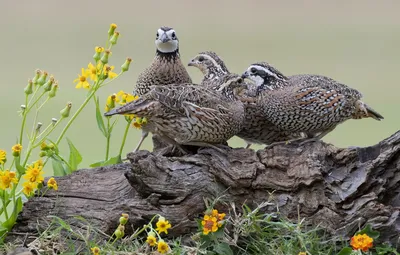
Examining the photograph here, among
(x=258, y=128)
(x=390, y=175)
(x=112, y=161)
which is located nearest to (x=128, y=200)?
(x=112, y=161)

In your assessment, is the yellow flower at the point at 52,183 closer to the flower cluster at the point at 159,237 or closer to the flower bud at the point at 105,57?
the flower cluster at the point at 159,237

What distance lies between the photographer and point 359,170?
14.9 ft

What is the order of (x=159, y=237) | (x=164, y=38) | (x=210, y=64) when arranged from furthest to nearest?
(x=210, y=64) < (x=164, y=38) < (x=159, y=237)

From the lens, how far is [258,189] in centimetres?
463

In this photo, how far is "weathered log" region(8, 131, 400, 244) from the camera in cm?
445

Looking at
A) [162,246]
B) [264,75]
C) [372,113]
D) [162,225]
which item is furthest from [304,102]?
[162,246]

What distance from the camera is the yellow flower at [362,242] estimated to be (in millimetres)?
4125

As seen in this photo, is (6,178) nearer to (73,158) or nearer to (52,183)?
(52,183)

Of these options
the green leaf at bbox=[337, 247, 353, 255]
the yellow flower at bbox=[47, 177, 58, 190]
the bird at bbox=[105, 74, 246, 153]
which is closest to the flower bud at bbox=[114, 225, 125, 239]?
the yellow flower at bbox=[47, 177, 58, 190]

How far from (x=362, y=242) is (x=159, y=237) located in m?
1.07

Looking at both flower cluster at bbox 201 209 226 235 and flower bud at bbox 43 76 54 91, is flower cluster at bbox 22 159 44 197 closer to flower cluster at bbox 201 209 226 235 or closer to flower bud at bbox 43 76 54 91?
flower bud at bbox 43 76 54 91

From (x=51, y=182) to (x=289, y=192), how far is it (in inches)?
54.9

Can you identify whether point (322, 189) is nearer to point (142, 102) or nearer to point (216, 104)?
point (216, 104)

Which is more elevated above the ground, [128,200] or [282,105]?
[282,105]
